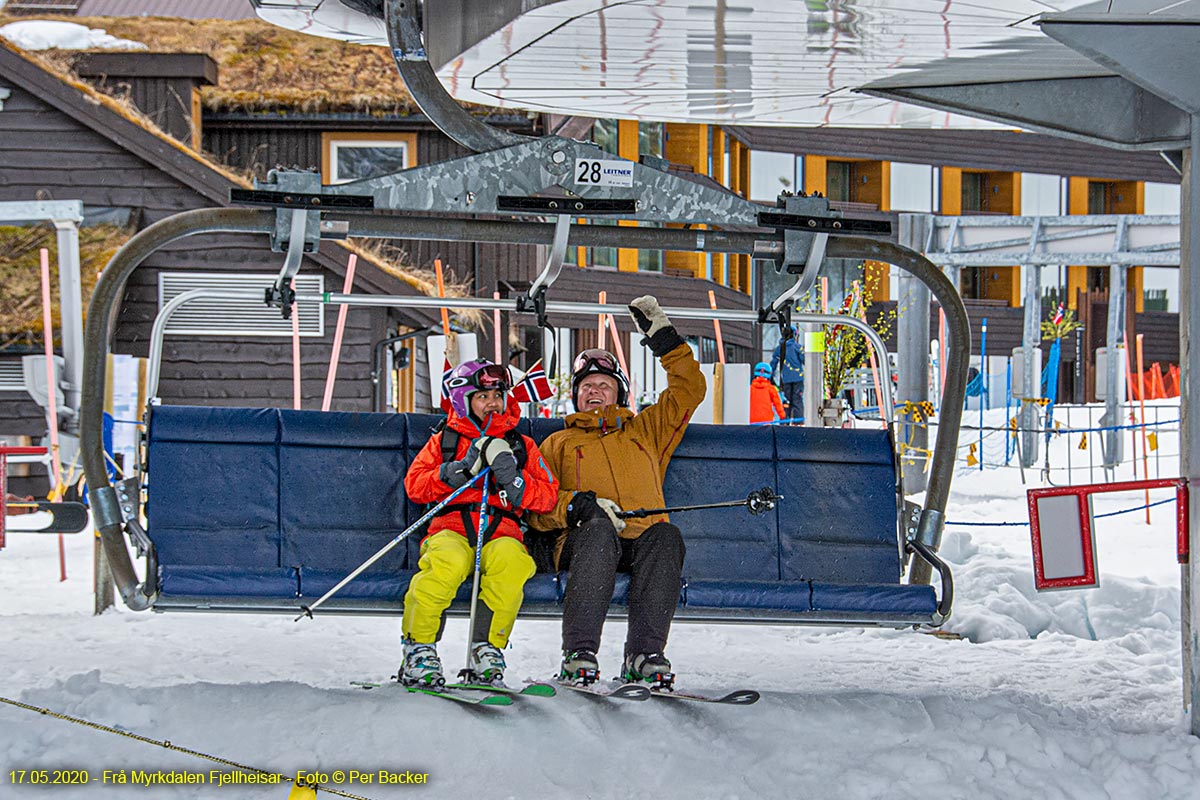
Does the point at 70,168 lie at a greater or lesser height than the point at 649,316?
greater

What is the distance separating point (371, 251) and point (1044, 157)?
69.6ft

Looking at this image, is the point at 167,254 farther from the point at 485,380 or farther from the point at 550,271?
the point at 550,271

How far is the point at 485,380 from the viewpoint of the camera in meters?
5.43

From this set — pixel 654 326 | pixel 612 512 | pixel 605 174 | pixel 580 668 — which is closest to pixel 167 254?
pixel 654 326

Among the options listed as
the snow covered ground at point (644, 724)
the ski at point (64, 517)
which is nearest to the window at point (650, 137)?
the snow covered ground at point (644, 724)

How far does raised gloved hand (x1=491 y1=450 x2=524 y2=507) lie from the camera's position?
518 centimetres

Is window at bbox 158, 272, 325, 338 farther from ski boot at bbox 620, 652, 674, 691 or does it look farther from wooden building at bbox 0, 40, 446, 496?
ski boot at bbox 620, 652, 674, 691

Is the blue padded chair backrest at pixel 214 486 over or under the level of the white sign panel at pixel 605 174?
under

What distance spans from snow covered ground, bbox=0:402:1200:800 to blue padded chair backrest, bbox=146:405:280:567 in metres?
0.53

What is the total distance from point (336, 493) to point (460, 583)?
0.97 meters

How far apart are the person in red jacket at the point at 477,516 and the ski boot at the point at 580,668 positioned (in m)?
0.23

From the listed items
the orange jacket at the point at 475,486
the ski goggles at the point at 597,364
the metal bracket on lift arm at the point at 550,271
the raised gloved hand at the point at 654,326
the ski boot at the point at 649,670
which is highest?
the metal bracket on lift arm at the point at 550,271

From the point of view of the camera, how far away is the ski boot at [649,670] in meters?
4.97

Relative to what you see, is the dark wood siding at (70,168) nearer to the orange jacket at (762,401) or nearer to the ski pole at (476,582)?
the orange jacket at (762,401)
